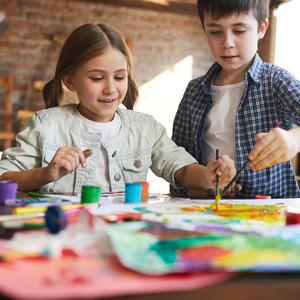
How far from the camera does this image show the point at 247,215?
79 cm

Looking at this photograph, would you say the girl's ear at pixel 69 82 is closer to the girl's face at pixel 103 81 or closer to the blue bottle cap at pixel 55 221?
the girl's face at pixel 103 81

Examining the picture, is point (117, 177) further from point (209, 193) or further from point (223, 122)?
point (223, 122)

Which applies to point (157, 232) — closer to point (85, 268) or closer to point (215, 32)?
point (85, 268)

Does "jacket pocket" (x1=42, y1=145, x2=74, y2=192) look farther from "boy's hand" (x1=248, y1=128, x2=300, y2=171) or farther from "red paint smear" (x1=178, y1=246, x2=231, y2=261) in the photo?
"red paint smear" (x1=178, y1=246, x2=231, y2=261)

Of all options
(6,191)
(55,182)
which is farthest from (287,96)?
(6,191)

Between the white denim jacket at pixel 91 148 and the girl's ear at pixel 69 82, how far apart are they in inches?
2.1

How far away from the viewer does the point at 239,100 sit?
149 cm

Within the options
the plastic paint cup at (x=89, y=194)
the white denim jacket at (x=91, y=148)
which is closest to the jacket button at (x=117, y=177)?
the white denim jacket at (x=91, y=148)

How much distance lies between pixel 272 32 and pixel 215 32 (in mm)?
3385

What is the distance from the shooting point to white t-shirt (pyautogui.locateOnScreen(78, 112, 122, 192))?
1320mm

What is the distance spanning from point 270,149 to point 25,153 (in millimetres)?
618

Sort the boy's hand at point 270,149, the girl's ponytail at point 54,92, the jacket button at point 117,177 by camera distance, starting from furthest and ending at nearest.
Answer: the girl's ponytail at point 54,92, the jacket button at point 117,177, the boy's hand at point 270,149

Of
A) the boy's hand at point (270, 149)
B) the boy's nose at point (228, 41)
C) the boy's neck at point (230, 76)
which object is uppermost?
the boy's nose at point (228, 41)

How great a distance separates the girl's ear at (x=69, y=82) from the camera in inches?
54.7
